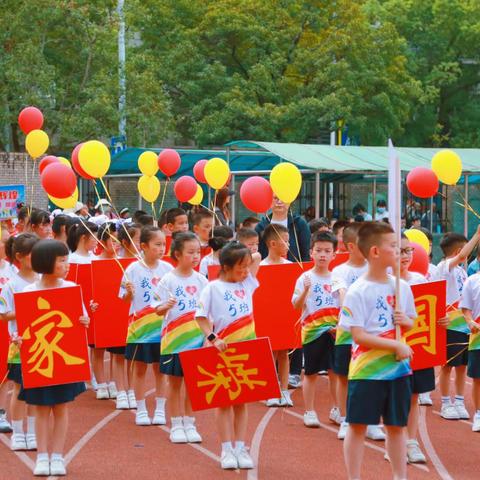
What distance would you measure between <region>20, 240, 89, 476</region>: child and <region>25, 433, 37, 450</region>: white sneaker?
2.05ft

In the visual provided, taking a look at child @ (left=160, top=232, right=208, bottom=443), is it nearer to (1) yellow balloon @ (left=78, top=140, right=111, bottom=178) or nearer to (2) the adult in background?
(1) yellow balloon @ (left=78, top=140, right=111, bottom=178)

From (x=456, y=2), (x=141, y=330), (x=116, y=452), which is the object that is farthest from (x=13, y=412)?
(x=456, y=2)

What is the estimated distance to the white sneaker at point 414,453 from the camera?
721 centimetres

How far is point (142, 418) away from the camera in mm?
8453

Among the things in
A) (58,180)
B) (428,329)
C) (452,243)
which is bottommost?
(428,329)

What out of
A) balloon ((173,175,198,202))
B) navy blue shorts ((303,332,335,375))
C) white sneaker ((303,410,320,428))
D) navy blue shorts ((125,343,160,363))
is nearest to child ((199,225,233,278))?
navy blue shorts ((125,343,160,363))

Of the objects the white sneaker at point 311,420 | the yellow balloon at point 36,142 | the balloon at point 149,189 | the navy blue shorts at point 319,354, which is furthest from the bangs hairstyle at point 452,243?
the yellow balloon at point 36,142

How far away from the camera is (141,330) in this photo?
28.2ft

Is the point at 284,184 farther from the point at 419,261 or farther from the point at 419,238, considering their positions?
the point at 419,261

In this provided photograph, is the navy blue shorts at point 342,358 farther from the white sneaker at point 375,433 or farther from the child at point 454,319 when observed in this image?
the child at point 454,319

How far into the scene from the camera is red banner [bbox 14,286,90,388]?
22.1 ft

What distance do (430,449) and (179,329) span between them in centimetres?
204

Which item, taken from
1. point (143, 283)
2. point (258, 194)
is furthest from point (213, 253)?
point (143, 283)

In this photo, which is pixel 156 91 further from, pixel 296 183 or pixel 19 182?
pixel 296 183
